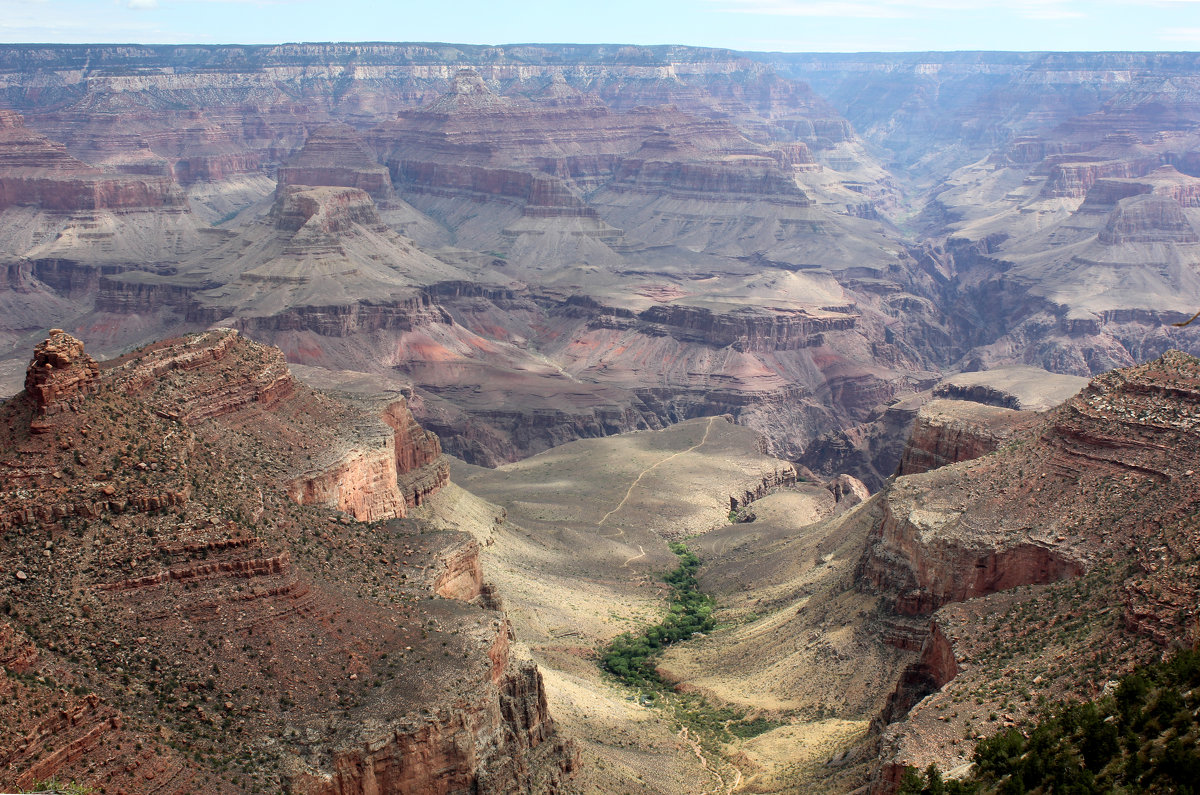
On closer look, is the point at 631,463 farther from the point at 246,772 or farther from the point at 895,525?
the point at 246,772

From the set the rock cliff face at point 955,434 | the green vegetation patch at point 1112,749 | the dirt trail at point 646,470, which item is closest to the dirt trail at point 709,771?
Answer: the green vegetation patch at point 1112,749

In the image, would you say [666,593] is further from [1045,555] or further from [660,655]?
[1045,555]

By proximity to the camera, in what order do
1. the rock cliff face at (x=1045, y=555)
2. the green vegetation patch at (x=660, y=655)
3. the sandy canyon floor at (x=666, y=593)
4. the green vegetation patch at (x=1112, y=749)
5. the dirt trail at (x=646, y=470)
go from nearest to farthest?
the green vegetation patch at (x=1112, y=749), the rock cliff face at (x=1045, y=555), the sandy canyon floor at (x=666, y=593), the green vegetation patch at (x=660, y=655), the dirt trail at (x=646, y=470)

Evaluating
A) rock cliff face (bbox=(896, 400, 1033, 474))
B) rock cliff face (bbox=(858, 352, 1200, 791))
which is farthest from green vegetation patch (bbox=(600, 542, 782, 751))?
rock cliff face (bbox=(896, 400, 1033, 474))

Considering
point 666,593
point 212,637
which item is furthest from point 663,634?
point 212,637

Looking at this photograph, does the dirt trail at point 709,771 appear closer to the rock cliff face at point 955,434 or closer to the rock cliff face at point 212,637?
the rock cliff face at point 212,637

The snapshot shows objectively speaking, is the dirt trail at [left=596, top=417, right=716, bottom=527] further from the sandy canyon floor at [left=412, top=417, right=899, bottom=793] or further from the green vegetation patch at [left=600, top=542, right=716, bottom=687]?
the green vegetation patch at [left=600, top=542, right=716, bottom=687]
